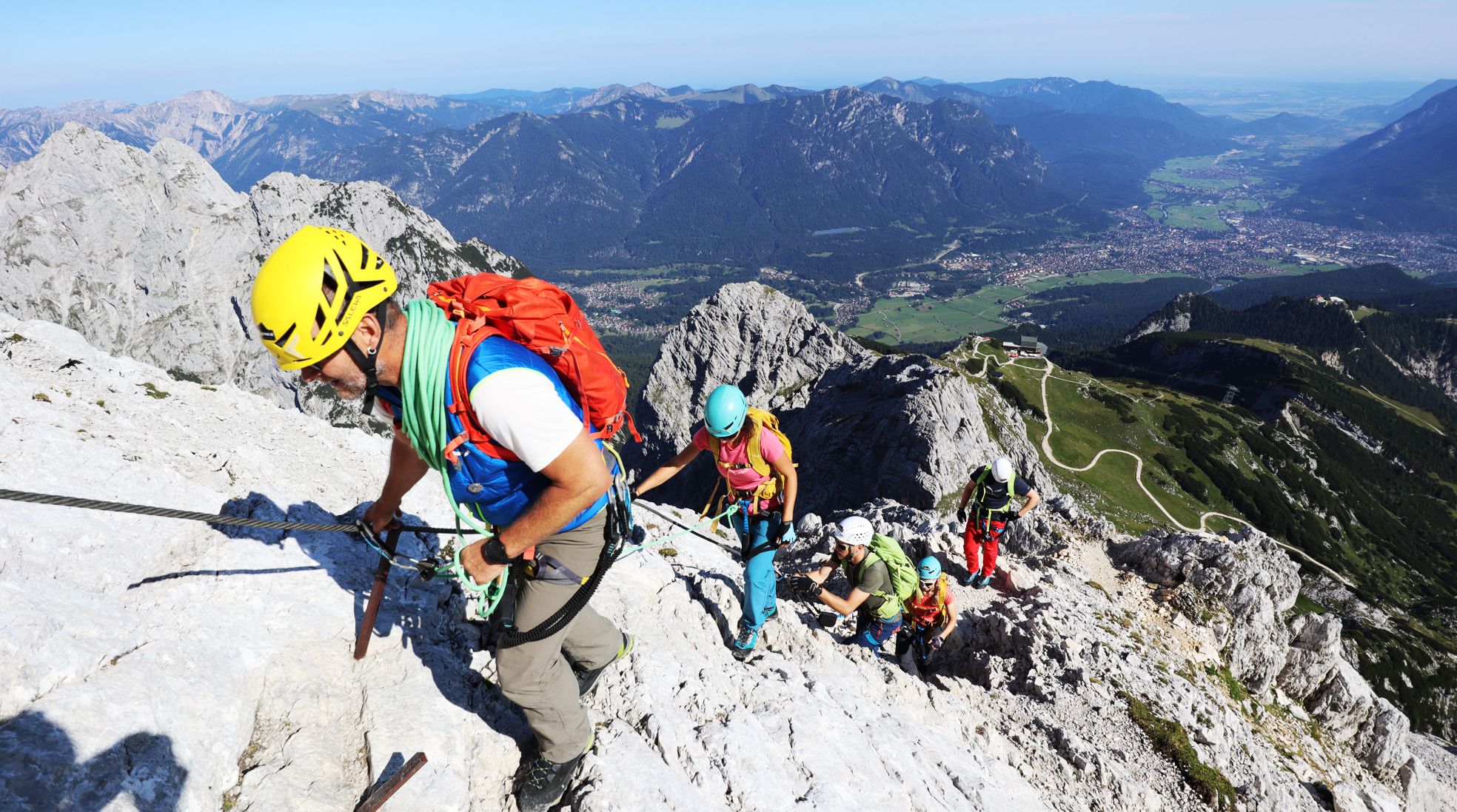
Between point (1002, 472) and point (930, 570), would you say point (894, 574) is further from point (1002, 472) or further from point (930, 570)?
point (1002, 472)

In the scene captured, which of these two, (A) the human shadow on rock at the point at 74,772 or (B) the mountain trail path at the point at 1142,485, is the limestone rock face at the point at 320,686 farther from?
(B) the mountain trail path at the point at 1142,485

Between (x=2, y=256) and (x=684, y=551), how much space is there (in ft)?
927

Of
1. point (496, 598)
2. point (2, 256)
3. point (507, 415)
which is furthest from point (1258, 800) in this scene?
point (2, 256)

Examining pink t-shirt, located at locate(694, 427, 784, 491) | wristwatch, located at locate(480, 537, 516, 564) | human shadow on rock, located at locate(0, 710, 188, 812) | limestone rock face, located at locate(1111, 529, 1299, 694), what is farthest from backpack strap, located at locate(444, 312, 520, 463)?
limestone rock face, located at locate(1111, 529, 1299, 694)

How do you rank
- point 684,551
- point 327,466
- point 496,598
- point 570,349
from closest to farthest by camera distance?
point 570,349 < point 496,598 < point 684,551 < point 327,466

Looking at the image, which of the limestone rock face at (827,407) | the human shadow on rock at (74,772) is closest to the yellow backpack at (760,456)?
the human shadow on rock at (74,772)

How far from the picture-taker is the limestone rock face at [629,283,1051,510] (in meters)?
61.8

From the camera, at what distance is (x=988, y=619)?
52.4 ft

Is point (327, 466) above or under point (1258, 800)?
above

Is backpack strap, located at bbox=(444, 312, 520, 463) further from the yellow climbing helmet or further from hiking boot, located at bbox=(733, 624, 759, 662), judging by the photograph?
hiking boot, located at bbox=(733, 624, 759, 662)

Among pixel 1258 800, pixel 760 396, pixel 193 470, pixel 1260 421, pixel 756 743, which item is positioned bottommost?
pixel 1260 421

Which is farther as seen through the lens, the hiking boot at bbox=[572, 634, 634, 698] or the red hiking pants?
the red hiking pants

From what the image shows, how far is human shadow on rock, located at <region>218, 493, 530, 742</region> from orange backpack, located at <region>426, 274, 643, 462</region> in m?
3.63

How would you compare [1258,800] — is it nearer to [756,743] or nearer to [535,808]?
[756,743]
